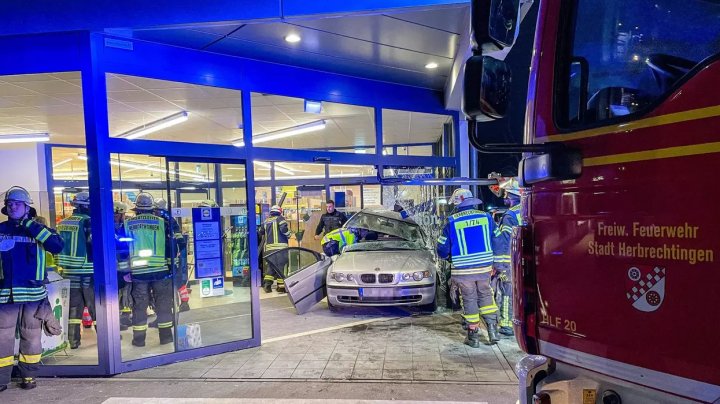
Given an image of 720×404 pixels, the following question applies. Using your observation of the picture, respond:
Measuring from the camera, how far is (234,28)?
471 centimetres

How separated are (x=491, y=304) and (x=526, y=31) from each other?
11.9ft

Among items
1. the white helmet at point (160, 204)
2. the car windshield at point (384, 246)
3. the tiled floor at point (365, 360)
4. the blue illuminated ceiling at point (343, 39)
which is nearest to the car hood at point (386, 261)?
the car windshield at point (384, 246)

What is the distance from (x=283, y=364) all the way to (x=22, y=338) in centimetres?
264

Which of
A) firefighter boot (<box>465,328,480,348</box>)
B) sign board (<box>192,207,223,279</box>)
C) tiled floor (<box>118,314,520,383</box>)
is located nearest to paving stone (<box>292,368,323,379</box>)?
tiled floor (<box>118,314,520,383</box>)

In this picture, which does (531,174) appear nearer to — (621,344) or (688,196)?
(688,196)

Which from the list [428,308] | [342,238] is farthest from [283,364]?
[342,238]

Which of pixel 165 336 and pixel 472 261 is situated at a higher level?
pixel 472 261

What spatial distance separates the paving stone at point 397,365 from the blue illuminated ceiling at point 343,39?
3664mm

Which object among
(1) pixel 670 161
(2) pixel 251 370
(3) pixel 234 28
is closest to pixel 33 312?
(2) pixel 251 370

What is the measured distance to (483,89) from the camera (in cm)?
167

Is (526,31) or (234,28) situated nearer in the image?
(234,28)

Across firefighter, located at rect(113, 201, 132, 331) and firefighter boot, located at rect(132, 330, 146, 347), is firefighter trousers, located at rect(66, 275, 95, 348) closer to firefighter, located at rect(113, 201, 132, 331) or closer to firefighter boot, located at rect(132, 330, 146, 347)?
firefighter, located at rect(113, 201, 132, 331)

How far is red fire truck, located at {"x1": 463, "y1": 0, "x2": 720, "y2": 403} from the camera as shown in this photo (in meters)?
1.28

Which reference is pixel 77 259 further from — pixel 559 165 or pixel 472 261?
pixel 559 165
